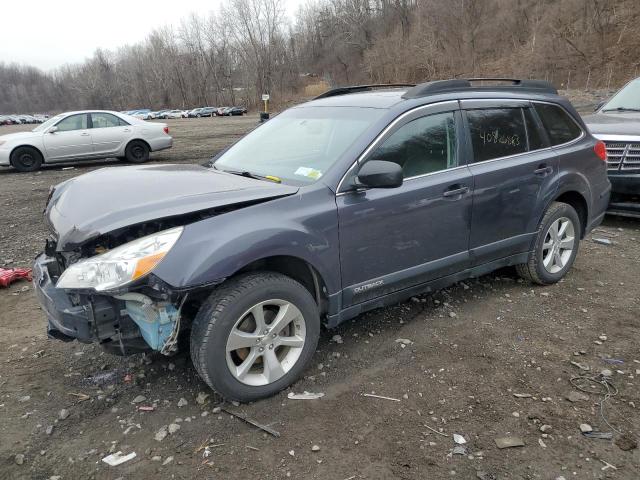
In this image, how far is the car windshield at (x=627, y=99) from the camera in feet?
24.7

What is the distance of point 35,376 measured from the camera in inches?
131

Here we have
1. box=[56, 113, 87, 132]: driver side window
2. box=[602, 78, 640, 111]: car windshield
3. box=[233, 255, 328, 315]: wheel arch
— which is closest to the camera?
box=[233, 255, 328, 315]: wheel arch

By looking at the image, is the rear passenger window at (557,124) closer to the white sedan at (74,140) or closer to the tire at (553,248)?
the tire at (553,248)

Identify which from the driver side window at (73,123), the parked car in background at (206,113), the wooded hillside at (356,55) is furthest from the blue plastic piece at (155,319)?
the parked car in background at (206,113)

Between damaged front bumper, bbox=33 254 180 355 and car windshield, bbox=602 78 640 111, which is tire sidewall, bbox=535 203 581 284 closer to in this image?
damaged front bumper, bbox=33 254 180 355

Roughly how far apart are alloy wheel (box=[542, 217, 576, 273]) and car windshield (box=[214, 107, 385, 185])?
87.4 inches

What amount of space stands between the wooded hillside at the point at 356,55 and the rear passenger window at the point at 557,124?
39.0 meters

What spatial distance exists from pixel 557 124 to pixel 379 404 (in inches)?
126

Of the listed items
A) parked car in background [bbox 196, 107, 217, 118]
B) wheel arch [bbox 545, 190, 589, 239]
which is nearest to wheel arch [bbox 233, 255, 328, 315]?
wheel arch [bbox 545, 190, 589, 239]

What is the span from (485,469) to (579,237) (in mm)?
3157

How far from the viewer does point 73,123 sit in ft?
40.7

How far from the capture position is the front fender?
8.42ft

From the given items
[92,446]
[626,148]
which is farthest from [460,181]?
[626,148]

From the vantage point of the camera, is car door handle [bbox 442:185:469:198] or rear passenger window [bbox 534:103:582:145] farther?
rear passenger window [bbox 534:103:582:145]
